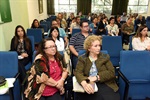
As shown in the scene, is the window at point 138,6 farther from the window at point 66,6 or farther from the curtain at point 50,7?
the curtain at point 50,7

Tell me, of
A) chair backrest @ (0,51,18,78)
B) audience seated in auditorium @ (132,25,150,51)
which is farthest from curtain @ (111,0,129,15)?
chair backrest @ (0,51,18,78)

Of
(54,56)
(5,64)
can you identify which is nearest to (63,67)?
(54,56)

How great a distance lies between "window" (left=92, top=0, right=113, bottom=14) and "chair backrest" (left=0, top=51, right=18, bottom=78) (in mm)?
8828

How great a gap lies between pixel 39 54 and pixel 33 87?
Answer: 37cm

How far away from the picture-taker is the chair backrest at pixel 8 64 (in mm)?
1810

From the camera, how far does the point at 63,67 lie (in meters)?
1.83

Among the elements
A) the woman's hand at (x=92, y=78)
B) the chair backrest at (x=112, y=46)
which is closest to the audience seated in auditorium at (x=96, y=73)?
the woman's hand at (x=92, y=78)

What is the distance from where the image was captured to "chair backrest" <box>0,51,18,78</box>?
1.81 metres

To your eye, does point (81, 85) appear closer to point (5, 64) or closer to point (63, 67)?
point (63, 67)

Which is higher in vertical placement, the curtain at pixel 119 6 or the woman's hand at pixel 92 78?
the curtain at pixel 119 6

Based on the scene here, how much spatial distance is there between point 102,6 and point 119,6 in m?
1.10

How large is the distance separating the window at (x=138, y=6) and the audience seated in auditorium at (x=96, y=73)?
9.10 metres

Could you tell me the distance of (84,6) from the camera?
381 inches

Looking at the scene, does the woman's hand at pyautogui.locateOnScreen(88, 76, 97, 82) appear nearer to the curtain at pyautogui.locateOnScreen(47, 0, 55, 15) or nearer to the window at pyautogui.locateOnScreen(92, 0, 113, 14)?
the curtain at pyautogui.locateOnScreen(47, 0, 55, 15)
